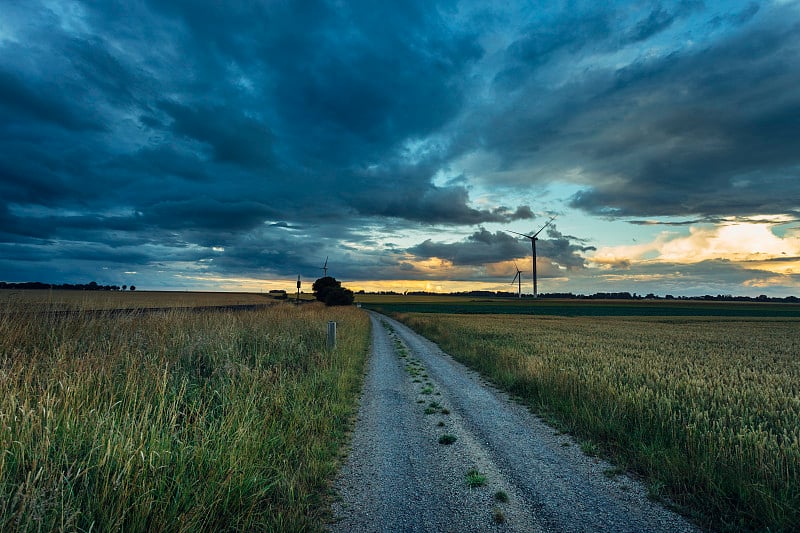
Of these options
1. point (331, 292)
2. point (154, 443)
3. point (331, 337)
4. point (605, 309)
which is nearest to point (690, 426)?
point (154, 443)

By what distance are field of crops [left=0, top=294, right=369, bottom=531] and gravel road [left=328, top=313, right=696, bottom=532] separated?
25.8 inches

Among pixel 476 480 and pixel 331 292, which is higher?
pixel 331 292

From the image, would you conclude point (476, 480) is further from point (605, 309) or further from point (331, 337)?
point (605, 309)

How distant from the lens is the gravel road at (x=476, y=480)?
15.2 ft

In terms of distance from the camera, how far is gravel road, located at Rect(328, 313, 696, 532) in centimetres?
462

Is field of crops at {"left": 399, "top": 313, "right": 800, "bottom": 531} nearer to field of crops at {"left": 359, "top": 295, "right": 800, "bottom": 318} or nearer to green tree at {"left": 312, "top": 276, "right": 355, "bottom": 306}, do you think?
field of crops at {"left": 359, "top": 295, "right": 800, "bottom": 318}

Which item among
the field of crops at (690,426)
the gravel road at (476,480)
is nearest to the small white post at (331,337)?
the gravel road at (476,480)

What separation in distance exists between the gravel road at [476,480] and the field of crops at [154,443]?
2.15 feet

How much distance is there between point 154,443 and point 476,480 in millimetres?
4368

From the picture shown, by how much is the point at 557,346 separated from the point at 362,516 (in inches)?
639

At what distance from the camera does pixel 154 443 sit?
4398mm

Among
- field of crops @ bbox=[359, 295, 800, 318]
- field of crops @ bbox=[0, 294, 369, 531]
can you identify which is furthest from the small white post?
field of crops @ bbox=[359, 295, 800, 318]

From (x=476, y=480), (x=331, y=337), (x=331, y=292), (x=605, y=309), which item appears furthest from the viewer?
(x=605, y=309)

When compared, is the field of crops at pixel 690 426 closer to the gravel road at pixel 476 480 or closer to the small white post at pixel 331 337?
the gravel road at pixel 476 480
